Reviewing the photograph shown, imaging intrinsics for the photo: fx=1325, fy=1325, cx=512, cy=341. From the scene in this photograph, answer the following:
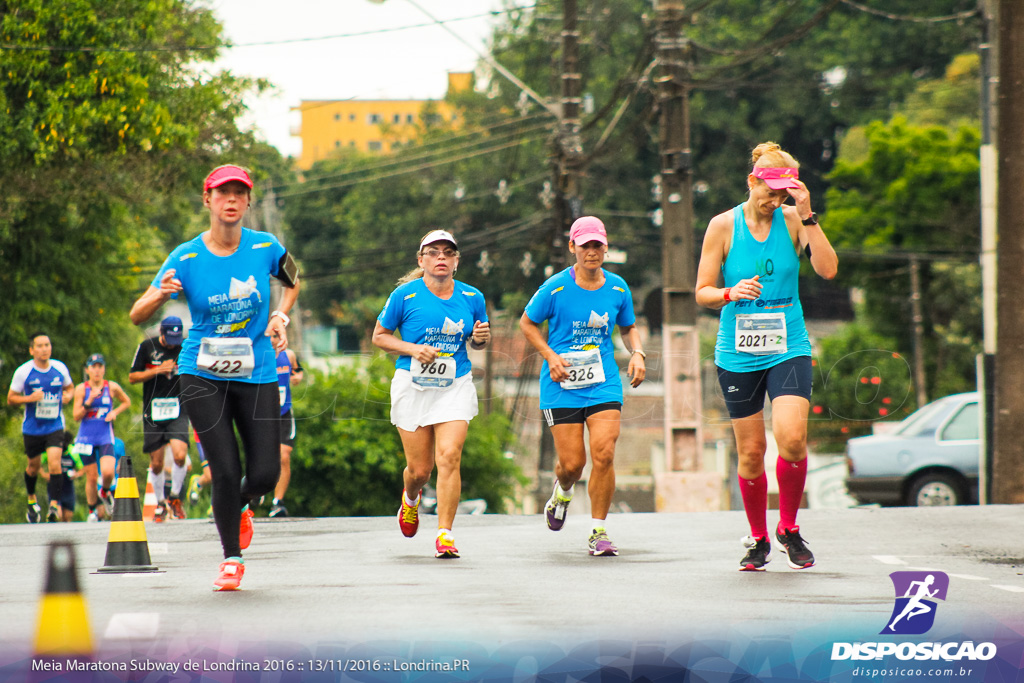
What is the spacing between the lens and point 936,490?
16.7 meters

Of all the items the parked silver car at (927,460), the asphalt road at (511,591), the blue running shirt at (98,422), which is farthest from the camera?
the parked silver car at (927,460)

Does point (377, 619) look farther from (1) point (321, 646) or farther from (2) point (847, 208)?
(2) point (847, 208)

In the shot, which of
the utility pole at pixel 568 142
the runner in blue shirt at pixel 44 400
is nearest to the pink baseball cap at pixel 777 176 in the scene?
the runner in blue shirt at pixel 44 400

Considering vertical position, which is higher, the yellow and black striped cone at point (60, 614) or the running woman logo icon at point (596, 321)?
the running woman logo icon at point (596, 321)

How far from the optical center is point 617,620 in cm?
557

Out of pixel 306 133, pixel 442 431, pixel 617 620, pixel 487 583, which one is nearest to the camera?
pixel 617 620

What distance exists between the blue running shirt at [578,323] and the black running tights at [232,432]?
223 cm

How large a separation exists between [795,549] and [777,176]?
2079 mm

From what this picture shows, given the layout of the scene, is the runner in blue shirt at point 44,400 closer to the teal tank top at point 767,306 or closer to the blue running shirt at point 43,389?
the blue running shirt at point 43,389

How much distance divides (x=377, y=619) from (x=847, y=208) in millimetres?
41055

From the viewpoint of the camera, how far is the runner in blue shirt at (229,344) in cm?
637

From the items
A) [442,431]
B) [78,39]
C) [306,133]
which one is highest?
[306,133]

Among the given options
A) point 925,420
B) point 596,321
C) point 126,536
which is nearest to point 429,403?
point 596,321

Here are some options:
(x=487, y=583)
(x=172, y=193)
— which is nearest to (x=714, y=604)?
(x=487, y=583)
